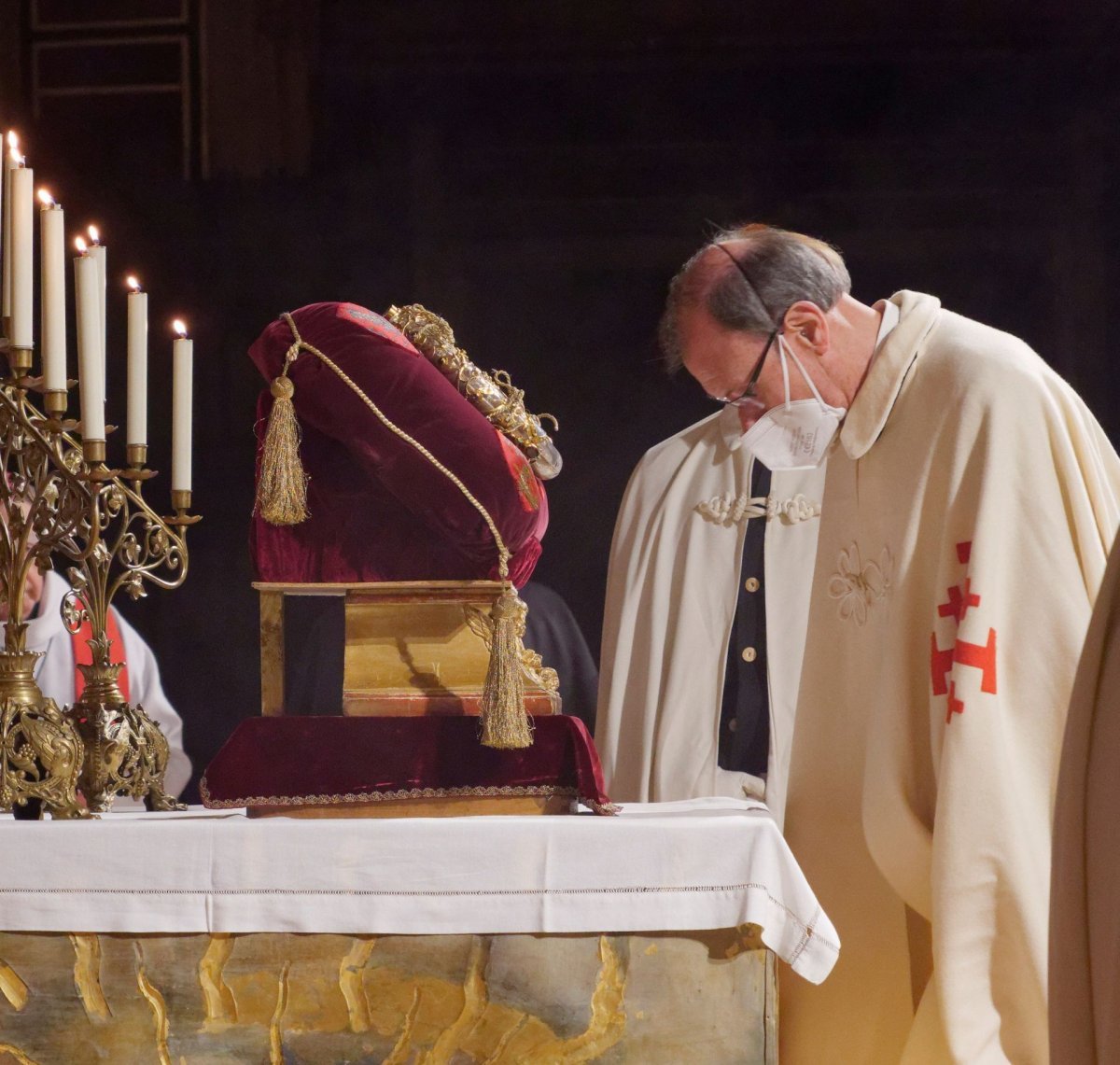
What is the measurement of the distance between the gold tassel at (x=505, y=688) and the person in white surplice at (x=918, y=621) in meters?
0.76

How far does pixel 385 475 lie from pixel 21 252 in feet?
1.93

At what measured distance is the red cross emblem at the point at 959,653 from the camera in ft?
7.79

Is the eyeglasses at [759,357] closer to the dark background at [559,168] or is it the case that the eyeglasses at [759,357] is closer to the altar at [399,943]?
the dark background at [559,168]

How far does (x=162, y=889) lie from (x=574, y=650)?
2218 millimetres

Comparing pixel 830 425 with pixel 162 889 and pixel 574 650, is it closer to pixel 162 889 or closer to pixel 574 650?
pixel 574 650

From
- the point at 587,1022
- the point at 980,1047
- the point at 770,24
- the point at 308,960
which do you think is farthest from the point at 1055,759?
the point at 770,24

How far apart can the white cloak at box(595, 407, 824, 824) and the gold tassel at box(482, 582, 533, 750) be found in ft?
5.24

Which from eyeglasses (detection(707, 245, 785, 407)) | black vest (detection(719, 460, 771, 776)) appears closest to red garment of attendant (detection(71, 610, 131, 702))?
black vest (detection(719, 460, 771, 776))

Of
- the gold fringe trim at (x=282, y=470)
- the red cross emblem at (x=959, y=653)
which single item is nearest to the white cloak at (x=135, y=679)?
the gold fringe trim at (x=282, y=470)

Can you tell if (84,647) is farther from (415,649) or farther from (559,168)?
(415,649)

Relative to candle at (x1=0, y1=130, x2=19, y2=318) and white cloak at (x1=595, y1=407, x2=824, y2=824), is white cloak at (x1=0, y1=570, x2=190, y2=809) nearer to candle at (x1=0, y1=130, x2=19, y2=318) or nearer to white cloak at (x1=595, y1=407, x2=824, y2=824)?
white cloak at (x1=595, y1=407, x2=824, y2=824)

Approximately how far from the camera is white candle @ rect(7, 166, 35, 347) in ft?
6.50

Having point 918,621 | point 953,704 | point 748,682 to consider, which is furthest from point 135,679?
point 953,704

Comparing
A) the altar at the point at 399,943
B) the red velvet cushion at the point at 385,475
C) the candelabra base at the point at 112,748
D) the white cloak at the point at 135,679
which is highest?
the red velvet cushion at the point at 385,475
